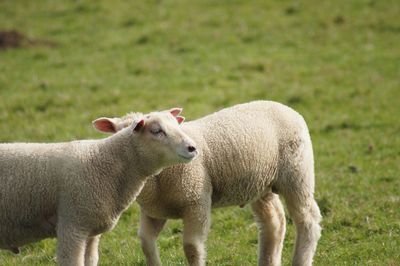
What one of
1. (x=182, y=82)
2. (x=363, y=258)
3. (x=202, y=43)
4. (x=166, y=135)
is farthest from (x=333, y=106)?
(x=166, y=135)

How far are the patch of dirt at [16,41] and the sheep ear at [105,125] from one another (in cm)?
1072

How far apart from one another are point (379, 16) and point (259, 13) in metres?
2.86

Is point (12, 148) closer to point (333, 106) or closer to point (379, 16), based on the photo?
point (333, 106)

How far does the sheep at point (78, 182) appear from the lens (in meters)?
5.71

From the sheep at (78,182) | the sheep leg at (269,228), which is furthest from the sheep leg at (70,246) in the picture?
the sheep leg at (269,228)

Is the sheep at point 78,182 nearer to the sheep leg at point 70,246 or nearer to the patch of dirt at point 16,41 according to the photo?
the sheep leg at point 70,246

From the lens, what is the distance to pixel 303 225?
22.4ft

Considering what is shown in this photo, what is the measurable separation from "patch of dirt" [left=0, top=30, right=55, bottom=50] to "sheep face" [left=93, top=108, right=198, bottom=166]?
11.2 metres

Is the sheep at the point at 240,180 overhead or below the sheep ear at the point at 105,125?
below

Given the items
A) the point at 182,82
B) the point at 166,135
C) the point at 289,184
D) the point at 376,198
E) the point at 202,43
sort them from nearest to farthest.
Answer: the point at 166,135
the point at 289,184
the point at 376,198
the point at 182,82
the point at 202,43

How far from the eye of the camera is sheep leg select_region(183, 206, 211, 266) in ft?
20.5

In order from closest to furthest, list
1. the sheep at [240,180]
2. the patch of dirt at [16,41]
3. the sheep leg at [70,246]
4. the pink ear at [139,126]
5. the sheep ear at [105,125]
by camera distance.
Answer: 1. the sheep leg at [70,246]
2. the pink ear at [139,126]
3. the sheep ear at [105,125]
4. the sheep at [240,180]
5. the patch of dirt at [16,41]

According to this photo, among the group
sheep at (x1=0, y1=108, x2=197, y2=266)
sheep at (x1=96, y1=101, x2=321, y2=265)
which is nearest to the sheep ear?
sheep at (x1=96, y1=101, x2=321, y2=265)

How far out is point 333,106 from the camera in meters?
13.0
